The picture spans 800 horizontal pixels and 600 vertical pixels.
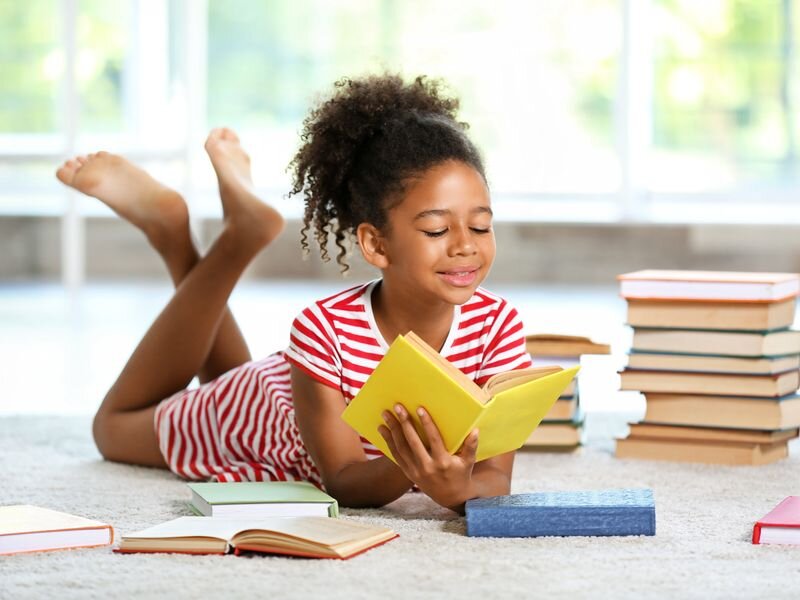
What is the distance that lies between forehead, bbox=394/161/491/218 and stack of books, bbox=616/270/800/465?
23.6 inches

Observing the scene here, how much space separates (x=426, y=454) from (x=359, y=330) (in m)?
0.33

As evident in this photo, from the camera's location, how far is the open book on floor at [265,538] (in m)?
1.50

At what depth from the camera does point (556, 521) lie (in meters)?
1.62

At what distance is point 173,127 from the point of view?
4.96 meters

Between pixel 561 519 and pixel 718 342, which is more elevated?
pixel 718 342

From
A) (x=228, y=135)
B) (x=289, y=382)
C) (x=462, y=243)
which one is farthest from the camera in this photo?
(x=228, y=135)

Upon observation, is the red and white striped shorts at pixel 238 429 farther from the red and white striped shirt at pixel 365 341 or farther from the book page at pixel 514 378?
the book page at pixel 514 378

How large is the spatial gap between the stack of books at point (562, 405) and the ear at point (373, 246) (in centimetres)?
62

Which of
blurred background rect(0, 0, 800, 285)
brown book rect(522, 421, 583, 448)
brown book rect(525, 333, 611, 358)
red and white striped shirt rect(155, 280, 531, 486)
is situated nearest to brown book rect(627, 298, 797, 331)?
brown book rect(525, 333, 611, 358)

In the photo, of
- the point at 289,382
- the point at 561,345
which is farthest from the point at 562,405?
the point at 289,382

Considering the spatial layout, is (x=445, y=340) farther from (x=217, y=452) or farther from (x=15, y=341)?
(x=15, y=341)

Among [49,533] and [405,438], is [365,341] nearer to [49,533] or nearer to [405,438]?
[405,438]

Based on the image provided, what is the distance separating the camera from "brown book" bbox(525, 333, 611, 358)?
7.70 ft

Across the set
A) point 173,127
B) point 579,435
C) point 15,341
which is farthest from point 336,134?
point 173,127
